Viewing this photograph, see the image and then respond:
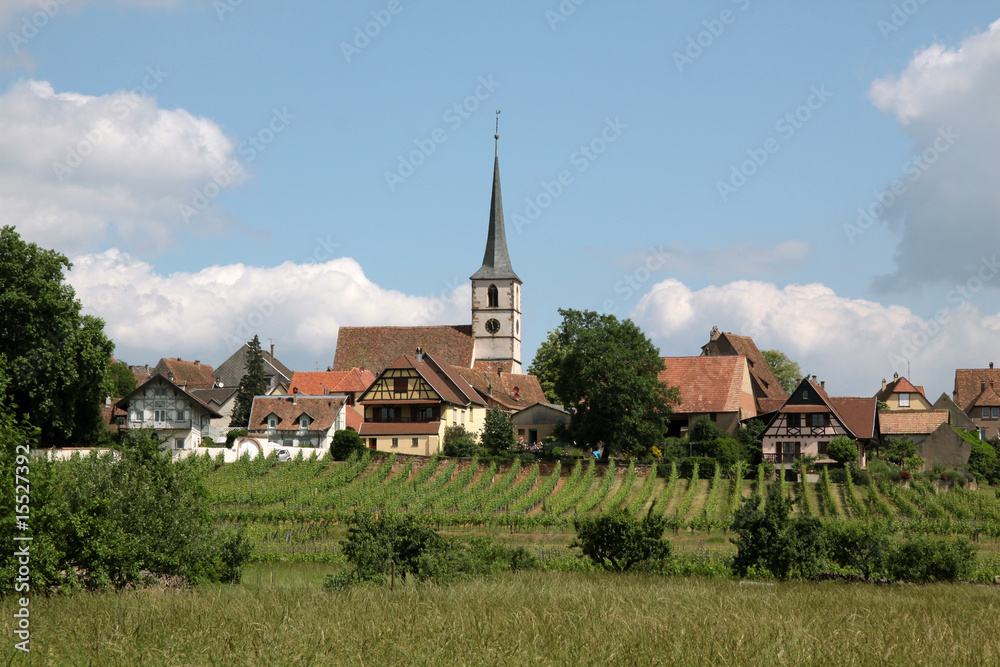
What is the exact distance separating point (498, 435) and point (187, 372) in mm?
56158

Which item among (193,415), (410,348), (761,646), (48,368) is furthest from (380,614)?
(410,348)

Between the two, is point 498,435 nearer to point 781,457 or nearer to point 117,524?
point 781,457

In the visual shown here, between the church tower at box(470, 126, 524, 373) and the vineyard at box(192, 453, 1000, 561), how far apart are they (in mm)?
41338

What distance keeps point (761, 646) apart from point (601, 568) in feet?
A: 51.4

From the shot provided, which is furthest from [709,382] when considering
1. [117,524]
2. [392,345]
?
[117,524]

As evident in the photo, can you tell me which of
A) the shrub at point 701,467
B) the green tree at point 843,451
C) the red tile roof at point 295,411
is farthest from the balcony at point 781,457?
the red tile roof at point 295,411

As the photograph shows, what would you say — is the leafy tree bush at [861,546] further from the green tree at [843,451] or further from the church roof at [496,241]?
the church roof at [496,241]

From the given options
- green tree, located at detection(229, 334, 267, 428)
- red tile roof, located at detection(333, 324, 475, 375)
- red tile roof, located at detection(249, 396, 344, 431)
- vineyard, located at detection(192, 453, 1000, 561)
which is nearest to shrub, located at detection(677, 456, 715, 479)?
vineyard, located at detection(192, 453, 1000, 561)

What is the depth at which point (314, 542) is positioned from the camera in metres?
33.6

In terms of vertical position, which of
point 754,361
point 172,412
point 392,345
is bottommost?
point 172,412

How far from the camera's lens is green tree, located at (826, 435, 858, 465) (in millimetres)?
51594

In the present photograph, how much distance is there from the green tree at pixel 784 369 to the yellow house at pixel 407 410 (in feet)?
127

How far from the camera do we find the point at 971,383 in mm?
84875

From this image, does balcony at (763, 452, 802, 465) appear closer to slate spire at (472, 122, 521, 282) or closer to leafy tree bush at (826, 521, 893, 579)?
leafy tree bush at (826, 521, 893, 579)
